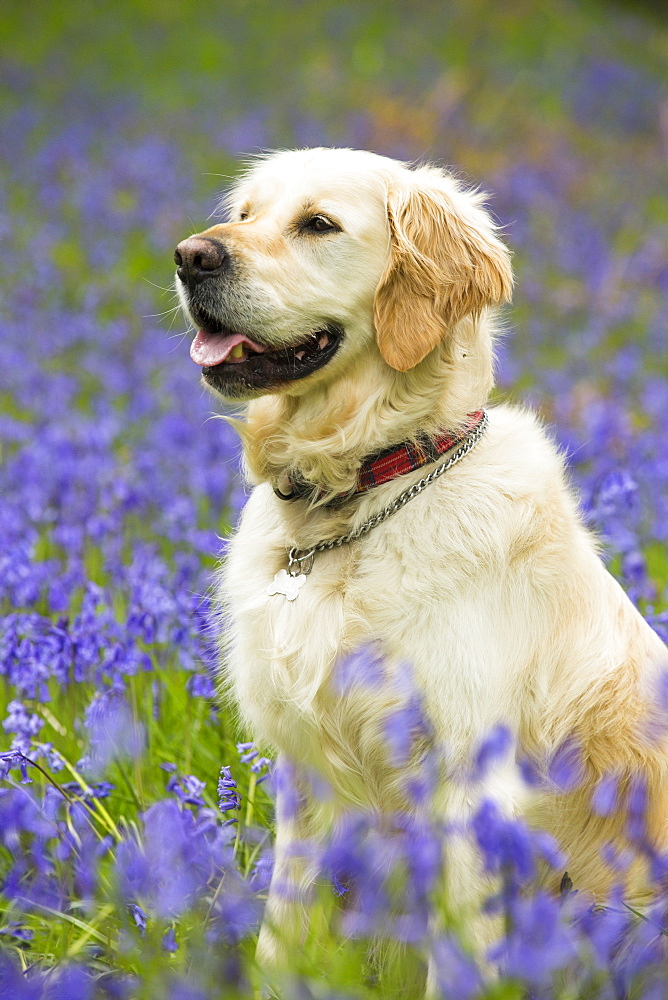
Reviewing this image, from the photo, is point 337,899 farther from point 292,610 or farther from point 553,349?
point 553,349

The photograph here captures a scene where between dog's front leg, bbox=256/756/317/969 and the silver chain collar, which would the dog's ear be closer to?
the silver chain collar

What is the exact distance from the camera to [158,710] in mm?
3332

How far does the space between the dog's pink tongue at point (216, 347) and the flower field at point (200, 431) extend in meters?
0.81

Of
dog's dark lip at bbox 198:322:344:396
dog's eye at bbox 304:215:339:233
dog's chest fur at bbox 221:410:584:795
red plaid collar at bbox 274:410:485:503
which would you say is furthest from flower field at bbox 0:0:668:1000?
dog's eye at bbox 304:215:339:233

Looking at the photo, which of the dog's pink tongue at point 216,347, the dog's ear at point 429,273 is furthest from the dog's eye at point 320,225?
the dog's pink tongue at point 216,347

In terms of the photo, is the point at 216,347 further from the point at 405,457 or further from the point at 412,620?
the point at 412,620

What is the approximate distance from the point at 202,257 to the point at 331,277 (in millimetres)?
346

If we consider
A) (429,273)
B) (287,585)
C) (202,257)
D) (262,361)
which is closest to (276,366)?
(262,361)

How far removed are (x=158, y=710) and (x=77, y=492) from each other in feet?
5.27

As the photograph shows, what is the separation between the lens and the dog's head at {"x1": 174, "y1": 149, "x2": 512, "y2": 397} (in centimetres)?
263

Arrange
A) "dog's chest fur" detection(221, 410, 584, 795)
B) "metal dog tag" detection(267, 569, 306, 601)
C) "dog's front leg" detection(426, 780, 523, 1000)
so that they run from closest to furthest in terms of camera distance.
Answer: "dog's front leg" detection(426, 780, 523, 1000) < "dog's chest fur" detection(221, 410, 584, 795) < "metal dog tag" detection(267, 569, 306, 601)

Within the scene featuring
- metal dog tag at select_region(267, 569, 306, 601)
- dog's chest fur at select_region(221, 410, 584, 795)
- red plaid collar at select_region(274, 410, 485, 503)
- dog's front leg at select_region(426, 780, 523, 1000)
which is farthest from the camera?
red plaid collar at select_region(274, 410, 485, 503)

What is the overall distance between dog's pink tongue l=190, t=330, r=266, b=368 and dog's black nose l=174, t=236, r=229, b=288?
166 mm

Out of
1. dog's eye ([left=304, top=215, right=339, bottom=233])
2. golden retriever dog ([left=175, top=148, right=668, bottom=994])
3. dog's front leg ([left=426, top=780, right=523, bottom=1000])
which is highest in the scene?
dog's eye ([left=304, top=215, right=339, bottom=233])
